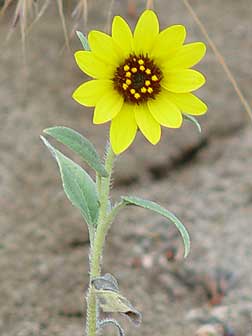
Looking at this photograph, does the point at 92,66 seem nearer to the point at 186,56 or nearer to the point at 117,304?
the point at 186,56

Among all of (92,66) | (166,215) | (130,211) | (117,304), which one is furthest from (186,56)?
(130,211)

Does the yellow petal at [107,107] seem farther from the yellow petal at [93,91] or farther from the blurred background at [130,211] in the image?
the blurred background at [130,211]

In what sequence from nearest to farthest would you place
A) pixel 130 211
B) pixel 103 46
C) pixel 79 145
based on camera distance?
pixel 103 46 → pixel 79 145 → pixel 130 211

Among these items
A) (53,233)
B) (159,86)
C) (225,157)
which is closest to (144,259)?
(53,233)

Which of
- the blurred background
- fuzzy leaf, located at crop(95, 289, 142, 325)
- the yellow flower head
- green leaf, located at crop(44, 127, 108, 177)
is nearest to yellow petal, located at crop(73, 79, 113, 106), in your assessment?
the yellow flower head

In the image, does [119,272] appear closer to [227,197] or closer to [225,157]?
[227,197]

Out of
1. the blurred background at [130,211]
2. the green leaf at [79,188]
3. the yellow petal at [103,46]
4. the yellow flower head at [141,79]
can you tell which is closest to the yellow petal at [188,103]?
the yellow flower head at [141,79]
